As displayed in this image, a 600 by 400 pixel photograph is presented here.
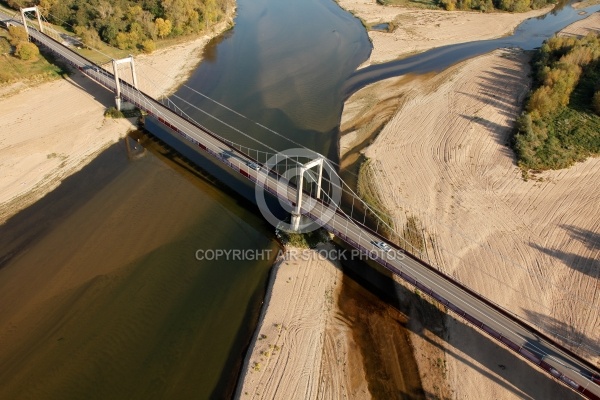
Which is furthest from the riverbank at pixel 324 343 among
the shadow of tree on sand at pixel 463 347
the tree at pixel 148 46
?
the tree at pixel 148 46

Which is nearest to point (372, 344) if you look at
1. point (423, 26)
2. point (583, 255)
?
point (583, 255)

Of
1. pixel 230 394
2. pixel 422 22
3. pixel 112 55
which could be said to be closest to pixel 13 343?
pixel 230 394

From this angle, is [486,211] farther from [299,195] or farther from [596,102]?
[596,102]

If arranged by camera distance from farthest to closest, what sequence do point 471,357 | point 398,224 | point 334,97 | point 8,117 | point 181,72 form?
point 181,72, point 334,97, point 8,117, point 398,224, point 471,357

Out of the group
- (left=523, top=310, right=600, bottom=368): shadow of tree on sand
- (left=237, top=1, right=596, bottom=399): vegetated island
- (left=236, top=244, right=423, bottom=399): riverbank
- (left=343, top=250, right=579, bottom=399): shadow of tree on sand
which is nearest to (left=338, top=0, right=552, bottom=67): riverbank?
(left=237, top=1, right=596, bottom=399): vegetated island

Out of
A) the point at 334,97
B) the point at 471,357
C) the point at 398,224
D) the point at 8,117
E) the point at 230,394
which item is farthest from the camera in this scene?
the point at 334,97

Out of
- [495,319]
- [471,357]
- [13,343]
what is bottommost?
[13,343]

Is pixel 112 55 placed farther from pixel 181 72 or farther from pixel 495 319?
pixel 495 319
